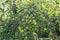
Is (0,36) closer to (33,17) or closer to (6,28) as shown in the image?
(6,28)

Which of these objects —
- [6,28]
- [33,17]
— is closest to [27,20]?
[33,17]

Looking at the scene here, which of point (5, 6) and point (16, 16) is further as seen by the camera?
point (5, 6)

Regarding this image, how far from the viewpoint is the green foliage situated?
3.63 metres

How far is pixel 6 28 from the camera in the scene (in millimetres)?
3672

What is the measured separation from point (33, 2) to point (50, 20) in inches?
15.9

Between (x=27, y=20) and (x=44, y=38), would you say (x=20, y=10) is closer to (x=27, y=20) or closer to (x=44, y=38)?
(x=27, y=20)

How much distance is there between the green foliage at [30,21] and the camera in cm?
363

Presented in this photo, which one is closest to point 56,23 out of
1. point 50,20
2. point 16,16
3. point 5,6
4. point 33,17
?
point 50,20

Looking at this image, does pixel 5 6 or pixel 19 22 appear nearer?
pixel 19 22

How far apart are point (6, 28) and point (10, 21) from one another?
13 cm

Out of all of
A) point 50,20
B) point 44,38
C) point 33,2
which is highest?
point 33,2

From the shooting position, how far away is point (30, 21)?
364 cm

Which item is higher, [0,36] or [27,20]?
[27,20]

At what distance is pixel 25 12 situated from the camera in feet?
12.1
